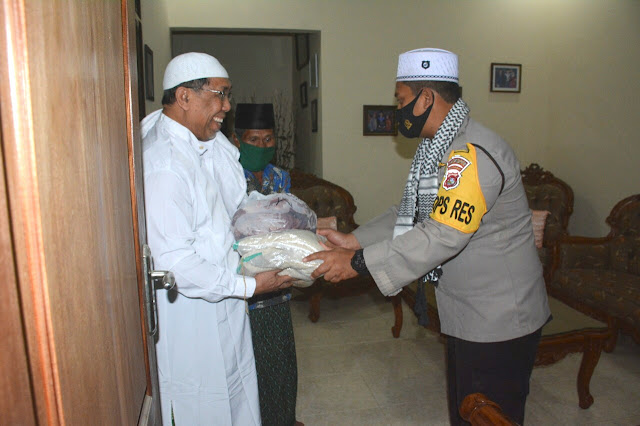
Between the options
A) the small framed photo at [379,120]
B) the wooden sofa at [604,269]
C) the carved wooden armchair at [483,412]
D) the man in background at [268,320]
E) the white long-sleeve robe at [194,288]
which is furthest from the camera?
the small framed photo at [379,120]

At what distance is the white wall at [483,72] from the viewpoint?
3971 mm

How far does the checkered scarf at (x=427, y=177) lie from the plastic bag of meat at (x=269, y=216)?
1.25 ft

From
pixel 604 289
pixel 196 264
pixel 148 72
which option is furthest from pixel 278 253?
pixel 604 289

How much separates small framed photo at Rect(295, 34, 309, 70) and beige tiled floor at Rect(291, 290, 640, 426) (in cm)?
289

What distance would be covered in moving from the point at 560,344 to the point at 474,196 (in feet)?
4.65

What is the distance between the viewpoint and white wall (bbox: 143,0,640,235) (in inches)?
156

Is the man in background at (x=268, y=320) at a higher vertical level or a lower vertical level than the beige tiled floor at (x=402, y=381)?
higher

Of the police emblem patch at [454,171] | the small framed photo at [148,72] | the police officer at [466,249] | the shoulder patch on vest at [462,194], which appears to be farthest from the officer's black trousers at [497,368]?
the small framed photo at [148,72]

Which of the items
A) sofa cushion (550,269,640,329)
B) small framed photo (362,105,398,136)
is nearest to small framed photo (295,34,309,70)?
small framed photo (362,105,398,136)

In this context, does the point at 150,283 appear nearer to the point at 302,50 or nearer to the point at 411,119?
the point at 411,119

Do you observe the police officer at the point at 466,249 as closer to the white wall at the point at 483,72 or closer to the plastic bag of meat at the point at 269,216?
the plastic bag of meat at the point at 269,216

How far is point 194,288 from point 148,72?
201 cm

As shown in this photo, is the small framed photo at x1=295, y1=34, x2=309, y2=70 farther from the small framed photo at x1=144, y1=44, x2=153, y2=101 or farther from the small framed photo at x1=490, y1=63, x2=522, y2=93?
the small framed photo at x1=144, y1=44, x2=153, y2=101

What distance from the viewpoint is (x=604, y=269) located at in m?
3.39
